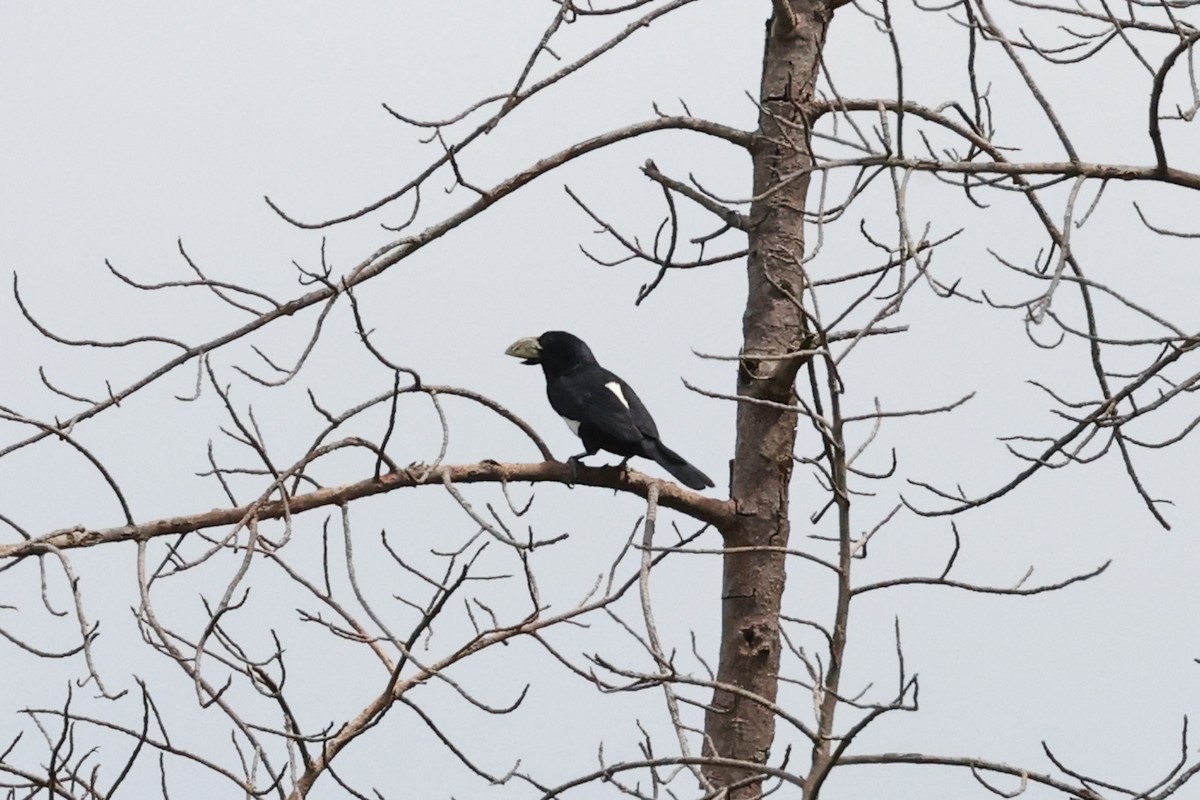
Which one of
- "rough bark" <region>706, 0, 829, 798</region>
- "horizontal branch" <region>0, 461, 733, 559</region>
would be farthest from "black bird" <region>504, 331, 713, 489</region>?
"rough bark" <region>706, 0, 829, 798</region>

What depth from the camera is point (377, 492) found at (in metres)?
4.92

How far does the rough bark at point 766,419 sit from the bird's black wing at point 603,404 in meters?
0.81

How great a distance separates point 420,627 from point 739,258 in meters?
1.95

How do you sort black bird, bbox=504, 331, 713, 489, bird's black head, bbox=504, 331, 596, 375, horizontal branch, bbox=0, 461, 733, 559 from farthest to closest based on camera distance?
bird's black head, bbox=504, 331, 596, 375 → black bird, bbox=504, 331, 713, 489 → horizontal branch, bbox=0, 461, 733, 559

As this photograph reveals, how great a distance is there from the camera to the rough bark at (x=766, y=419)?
5297 millimetres

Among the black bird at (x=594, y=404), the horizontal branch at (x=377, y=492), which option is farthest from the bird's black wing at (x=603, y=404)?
the horizontal branch at (x=377, y=492)

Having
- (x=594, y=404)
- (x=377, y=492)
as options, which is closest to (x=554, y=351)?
(x=594, y=404)

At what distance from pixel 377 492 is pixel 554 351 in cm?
227

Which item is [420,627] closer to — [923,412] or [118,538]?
[118,538]

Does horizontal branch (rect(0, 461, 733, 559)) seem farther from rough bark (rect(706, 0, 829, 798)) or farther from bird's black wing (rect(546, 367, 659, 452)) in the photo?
bird's black wing (rect(546, 367, 659, 452))

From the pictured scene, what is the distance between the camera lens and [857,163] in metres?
3.90

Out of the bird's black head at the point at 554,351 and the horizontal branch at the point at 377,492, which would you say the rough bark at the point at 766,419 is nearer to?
the horizontal branch at the point at 377,492

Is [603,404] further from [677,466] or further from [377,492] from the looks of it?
[377,492]

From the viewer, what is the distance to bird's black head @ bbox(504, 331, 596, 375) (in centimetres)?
704
